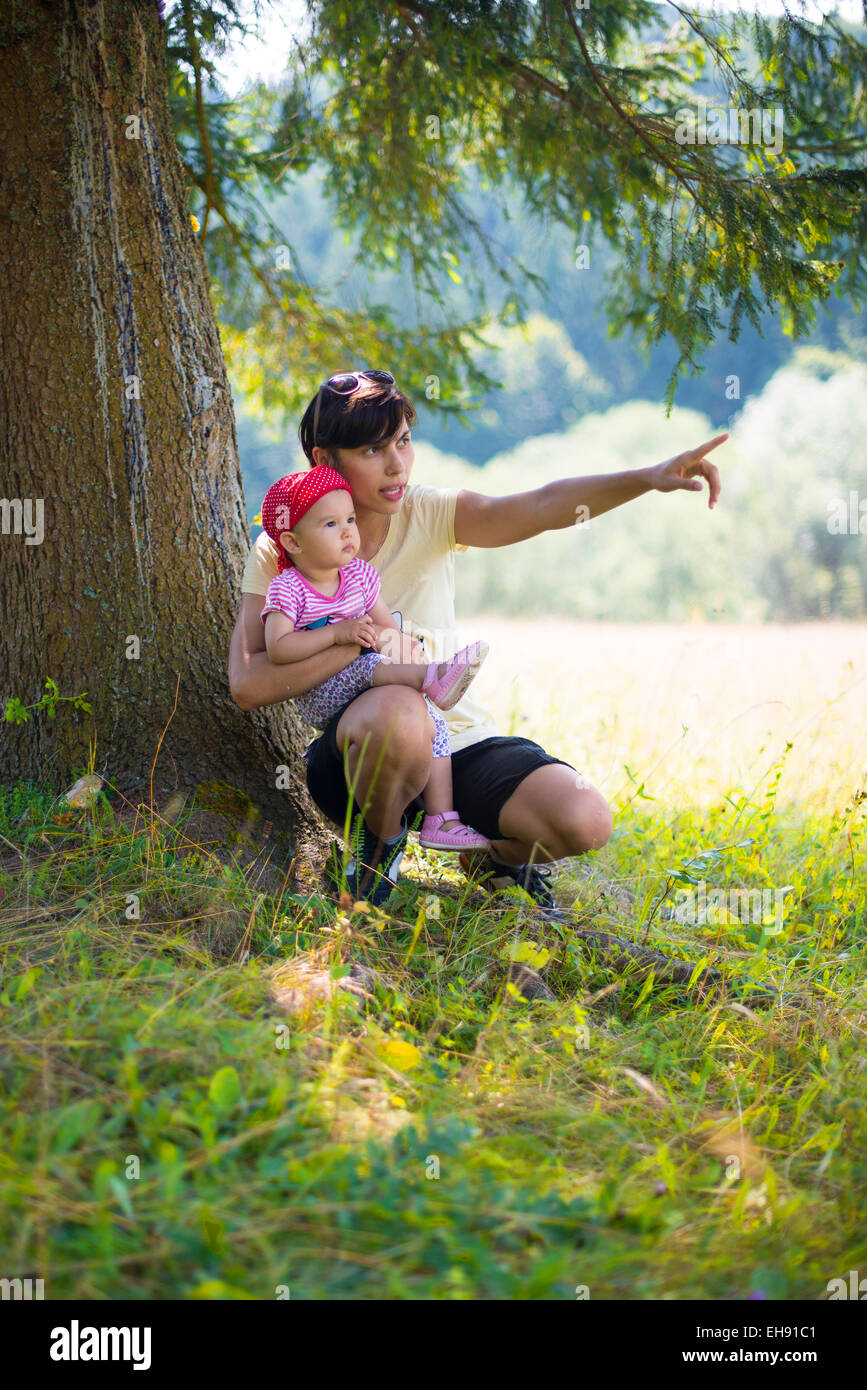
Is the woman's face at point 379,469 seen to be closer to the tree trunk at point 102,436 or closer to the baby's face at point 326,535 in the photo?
the baby's face at point 326,535

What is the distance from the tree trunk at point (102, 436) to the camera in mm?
2871

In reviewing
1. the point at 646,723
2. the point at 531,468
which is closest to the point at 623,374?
the point at 531,468

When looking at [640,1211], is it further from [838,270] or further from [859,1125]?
[838,270]

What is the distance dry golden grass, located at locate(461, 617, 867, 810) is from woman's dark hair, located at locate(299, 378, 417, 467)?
1.48 m

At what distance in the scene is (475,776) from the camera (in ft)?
9.07

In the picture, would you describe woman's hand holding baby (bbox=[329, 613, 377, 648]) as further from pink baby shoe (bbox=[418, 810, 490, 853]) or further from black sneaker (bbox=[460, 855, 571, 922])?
black sneaker (bbox=[460, 855, 571, 922])

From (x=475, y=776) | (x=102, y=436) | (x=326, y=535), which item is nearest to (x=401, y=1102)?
(x=475, y=776)

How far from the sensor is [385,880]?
2719 mm

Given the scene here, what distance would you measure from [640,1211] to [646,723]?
13.3ft

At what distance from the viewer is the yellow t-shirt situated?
2.91m

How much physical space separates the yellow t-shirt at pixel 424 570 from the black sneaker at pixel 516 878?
387 millimetres

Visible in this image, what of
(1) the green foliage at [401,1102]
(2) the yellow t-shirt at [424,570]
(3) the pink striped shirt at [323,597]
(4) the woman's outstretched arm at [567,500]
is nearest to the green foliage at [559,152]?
(4) the woman's outstretched arm at [567,500]

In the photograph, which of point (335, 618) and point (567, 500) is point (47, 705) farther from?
point (567, 500)

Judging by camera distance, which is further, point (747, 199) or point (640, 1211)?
point (747, 199)
